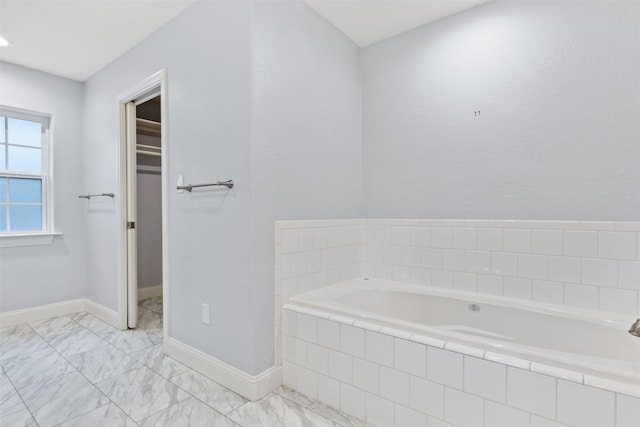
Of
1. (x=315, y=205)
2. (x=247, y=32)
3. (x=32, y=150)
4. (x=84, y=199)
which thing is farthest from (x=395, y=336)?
(x=32, y=150)

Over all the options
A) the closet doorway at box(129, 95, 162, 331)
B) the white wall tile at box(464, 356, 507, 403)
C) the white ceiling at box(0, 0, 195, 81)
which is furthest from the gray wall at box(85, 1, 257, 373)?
the closet doorway at box(129, 95, 162, 331)

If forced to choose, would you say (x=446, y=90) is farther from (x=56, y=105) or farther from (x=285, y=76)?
(x=56, y=105)

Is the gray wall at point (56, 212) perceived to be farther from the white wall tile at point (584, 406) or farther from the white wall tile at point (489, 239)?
the white wall tile at point (584, 406)

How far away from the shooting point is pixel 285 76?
6.38ft

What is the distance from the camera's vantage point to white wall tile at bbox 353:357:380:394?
1498 millimetres

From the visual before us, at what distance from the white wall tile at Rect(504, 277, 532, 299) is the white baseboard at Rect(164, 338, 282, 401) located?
1.48m

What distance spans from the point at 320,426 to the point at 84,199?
3189 millimetres

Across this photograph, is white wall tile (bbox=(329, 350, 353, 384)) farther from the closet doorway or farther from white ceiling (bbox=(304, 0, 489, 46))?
the closet doorway

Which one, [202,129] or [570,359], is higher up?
[202,129]

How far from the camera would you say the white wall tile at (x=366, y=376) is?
1.50 meters

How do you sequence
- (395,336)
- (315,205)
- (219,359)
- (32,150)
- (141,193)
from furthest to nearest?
(141,193) → (32,150) → (315,205) → (219,359) → (395,336)

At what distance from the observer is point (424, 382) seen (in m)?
1.36

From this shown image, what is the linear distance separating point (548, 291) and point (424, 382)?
3.43ft

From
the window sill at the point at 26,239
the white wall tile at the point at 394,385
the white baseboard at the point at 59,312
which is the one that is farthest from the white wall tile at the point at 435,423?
the window sill at the point at 26,239
